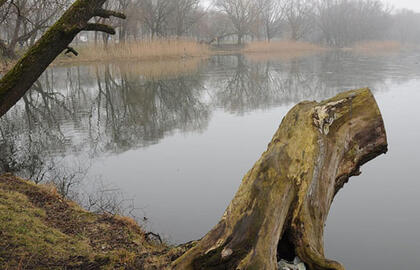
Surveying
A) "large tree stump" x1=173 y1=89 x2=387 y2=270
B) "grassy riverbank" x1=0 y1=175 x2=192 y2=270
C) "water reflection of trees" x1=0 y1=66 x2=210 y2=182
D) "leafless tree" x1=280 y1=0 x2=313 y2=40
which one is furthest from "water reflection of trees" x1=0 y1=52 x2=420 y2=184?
"leafless tree" x1=280 y1=0 x2=313 y2=40

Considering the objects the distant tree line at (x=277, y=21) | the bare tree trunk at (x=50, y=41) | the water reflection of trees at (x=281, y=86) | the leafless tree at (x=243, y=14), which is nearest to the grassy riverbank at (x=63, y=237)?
the bare tree trunk at (x=50, y=41)

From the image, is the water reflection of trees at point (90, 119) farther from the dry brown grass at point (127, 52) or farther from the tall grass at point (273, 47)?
the tall grass at point (273, 47)

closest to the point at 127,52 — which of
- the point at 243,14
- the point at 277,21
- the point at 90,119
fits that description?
the point at 90,119

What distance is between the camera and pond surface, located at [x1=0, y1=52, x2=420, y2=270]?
498 cm

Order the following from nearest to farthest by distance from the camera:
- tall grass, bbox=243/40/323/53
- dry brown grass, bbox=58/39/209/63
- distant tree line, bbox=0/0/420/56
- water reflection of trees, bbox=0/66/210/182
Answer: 1. water reflection of trees, bbox=0/66/210/182
2. dry brown grass, bbox=58/39/209/63
3. tall grass, bbox=243/40/323/53
4. distant tree line, bbox=0/0/420/56

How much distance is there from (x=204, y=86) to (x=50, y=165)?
9.92 metres

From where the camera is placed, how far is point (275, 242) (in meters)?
2.81

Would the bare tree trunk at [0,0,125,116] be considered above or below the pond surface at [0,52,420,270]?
above

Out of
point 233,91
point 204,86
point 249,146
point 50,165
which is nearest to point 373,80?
point 233,91

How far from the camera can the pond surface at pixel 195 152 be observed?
16.3ft

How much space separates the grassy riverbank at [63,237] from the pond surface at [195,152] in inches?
23.8

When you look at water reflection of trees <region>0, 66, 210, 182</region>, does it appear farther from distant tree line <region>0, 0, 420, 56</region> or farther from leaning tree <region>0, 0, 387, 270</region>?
distant tree line <region>0, 0, 420, 56</region>

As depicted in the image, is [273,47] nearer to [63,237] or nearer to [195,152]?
[195,152]

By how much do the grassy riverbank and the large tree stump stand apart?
0.72 m
